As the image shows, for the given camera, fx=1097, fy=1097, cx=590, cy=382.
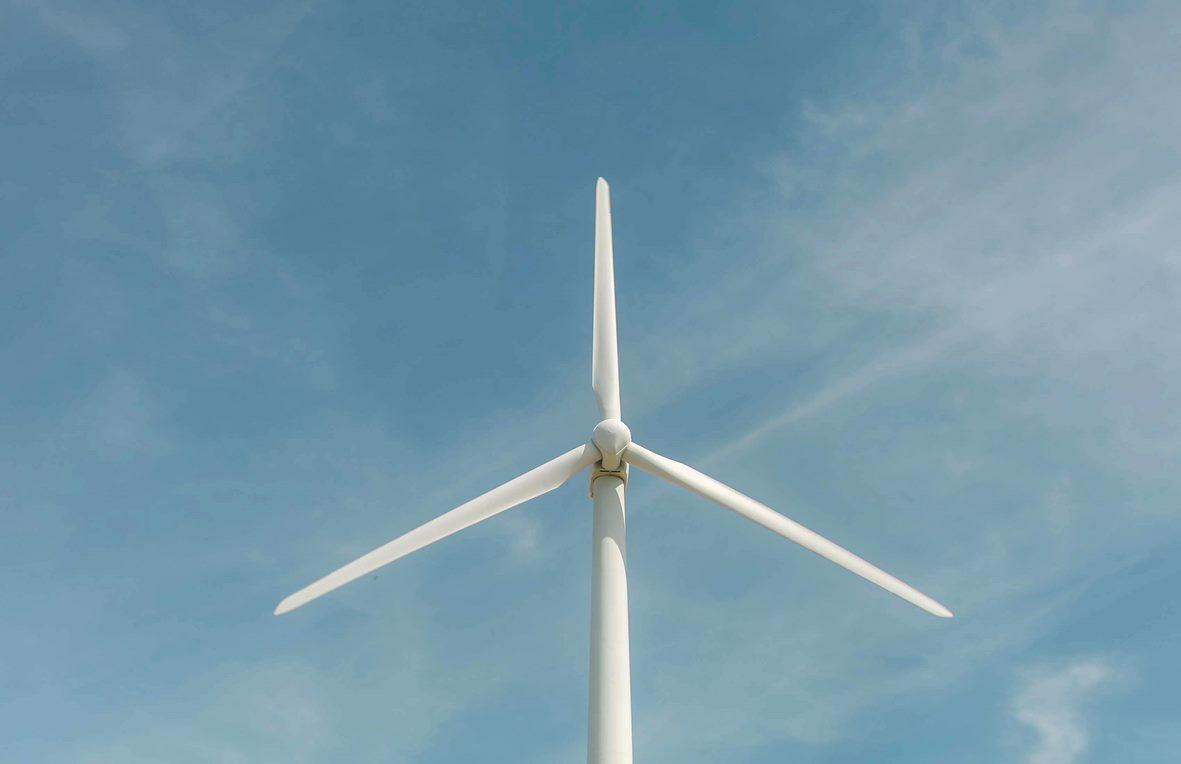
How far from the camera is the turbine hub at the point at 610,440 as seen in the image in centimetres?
3231

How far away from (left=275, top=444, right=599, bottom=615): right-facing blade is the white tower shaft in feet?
3.37

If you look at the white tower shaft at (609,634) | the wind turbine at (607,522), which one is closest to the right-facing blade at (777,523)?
the wind turbine at (607,522)

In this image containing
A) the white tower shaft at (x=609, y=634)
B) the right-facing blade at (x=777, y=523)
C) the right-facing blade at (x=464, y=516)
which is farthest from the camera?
the right-facing blade at (x=777, y=523)

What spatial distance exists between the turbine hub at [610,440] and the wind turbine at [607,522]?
0.03 m

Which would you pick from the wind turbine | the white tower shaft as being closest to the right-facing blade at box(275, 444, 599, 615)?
the wind turbine

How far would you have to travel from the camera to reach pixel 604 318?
35906 millimetres

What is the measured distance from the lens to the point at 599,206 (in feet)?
120

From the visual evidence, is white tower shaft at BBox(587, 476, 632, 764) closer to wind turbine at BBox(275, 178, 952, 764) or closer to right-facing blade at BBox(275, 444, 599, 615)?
wind turbine at BBox(275, 178, 952, 764)

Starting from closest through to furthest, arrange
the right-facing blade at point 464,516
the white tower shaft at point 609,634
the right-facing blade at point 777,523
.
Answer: the white tower shaft at point 609,634, the right-facing blade at point 464,516, the right-facing blade at point 777,523

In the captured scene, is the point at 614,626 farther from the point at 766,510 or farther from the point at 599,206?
the point at 599,206

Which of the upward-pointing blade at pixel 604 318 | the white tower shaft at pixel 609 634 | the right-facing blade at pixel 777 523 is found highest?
the upward-pointing blade at pixel 604 318

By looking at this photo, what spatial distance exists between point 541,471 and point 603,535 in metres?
2.93

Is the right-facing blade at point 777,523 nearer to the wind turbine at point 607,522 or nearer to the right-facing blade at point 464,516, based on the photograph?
the wind turbine at point 607,522

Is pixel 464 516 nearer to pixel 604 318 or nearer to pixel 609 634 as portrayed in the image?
pixel 609 634
